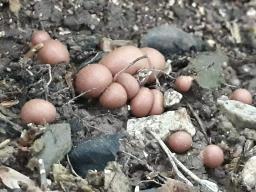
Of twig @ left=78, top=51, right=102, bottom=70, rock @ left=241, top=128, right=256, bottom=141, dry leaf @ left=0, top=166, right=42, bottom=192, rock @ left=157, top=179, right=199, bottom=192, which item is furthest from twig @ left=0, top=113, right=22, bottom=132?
rock @ left=241, top=128, right=256, bottom=141

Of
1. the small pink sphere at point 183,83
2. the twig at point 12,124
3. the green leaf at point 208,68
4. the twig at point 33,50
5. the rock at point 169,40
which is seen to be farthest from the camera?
the rock at point 169,40

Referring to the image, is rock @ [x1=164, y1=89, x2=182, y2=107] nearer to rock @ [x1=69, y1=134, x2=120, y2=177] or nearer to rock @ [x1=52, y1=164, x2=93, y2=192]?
rock @ [x1=69, y1=134, x2=120, y2=177]

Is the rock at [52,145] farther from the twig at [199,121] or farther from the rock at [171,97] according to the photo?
the twig at [199,121]

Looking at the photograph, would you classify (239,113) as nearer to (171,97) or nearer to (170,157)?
(171,97)

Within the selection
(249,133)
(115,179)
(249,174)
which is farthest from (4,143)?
(249,133)

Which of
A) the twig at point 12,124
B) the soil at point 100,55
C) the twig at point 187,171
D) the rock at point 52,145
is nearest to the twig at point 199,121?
the soil at point 100,55

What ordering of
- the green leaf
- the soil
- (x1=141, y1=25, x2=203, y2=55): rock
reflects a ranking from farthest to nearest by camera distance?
1. (x1=141, y1=25, x2=203, y2=55): rock
2. the green leaf
3. the soil
